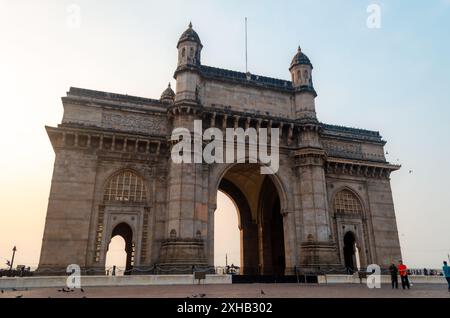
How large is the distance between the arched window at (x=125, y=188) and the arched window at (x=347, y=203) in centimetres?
1601

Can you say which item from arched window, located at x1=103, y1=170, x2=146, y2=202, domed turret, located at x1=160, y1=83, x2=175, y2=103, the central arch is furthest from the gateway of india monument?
domed turret, located at x1=160, y1=83, x2=175, y2=103

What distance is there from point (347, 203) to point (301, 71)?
11.9 metres

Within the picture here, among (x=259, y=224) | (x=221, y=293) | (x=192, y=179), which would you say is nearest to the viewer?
(x=221, y=293)

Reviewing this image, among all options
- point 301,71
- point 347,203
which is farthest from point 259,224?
point 301,71

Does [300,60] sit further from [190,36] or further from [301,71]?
[190,36]

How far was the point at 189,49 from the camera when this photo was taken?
1001 inches

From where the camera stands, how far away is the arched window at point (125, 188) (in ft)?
75.6

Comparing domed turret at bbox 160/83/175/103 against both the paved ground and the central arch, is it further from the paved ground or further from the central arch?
the paved ground

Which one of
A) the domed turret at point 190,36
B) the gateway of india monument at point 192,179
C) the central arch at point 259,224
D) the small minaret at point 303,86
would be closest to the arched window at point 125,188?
the gateway of india monument at point 192,179

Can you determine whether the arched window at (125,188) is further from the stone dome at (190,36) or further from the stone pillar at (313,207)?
the stone pillar at (313,207)

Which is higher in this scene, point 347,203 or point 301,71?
point 301,71

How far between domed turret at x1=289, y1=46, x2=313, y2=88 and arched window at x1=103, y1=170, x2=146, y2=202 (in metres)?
15.3

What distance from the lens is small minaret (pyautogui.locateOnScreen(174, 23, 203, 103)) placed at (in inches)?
958
